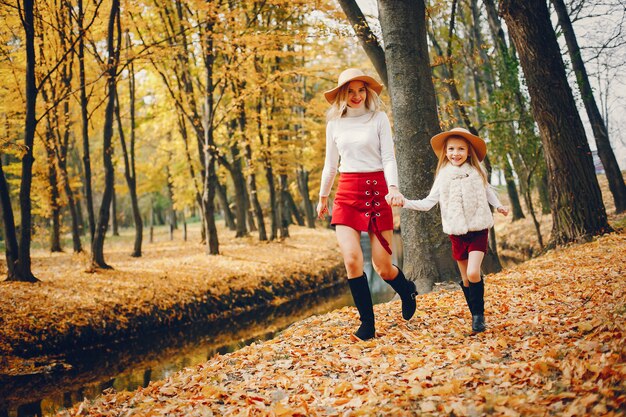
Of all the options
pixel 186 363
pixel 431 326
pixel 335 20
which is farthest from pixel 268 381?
pixel 335 20

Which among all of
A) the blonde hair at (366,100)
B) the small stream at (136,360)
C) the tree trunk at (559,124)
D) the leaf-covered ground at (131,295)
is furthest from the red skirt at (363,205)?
the tree trunk at (559,124)

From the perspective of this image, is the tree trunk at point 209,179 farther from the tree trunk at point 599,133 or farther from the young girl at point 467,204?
the young girl at point 467,204

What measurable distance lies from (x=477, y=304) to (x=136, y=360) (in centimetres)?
595

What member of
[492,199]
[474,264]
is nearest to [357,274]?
[474,264]

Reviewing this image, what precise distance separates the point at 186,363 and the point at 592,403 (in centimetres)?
644

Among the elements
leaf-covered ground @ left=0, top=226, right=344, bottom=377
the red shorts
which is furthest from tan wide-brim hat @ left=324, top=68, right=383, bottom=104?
leaf-covered ground @ left=0, top=226, right=344, bottom=377

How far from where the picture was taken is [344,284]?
15633mm

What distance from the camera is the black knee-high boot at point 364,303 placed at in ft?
14.7

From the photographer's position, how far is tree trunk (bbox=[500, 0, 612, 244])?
8.57 metres

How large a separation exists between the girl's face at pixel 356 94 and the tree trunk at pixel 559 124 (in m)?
5.79

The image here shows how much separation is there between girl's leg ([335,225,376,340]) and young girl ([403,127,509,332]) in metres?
0.61

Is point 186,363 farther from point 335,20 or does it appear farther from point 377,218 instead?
point 335,20

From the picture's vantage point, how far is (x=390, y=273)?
455cm

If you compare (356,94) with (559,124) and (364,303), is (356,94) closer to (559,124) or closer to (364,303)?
(364,303)
